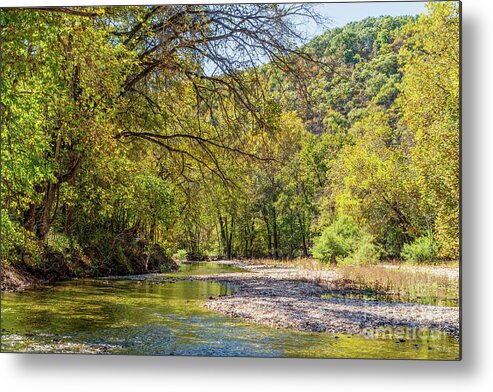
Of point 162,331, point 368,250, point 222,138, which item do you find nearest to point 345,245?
point 368,250

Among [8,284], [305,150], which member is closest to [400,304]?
[305,150]

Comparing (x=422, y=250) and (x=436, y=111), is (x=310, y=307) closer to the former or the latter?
(x=422, y=250)

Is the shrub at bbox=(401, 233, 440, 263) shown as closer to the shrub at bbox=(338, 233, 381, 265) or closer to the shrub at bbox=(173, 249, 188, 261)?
the shrub at bbox=(338, 233, 381, 265)

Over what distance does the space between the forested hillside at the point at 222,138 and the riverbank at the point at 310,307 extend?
0.24m

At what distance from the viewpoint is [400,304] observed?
18.3ft

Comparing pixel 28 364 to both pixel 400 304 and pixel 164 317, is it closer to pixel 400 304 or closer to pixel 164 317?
pixel 164 317

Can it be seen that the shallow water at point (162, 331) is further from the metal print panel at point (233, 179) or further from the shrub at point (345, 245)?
the shrub at point (345, 245)

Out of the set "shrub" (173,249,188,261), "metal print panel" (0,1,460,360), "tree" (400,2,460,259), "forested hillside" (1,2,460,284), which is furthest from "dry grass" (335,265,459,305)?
"shrub" (173,249,188,261)

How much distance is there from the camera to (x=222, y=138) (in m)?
6.46

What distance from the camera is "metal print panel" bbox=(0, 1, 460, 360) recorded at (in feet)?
18.3

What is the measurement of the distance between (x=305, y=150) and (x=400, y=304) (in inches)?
65.5

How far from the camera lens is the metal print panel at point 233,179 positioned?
5.59m

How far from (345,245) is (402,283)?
1.96 ft

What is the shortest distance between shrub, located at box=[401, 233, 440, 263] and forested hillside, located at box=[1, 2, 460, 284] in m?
0.01
